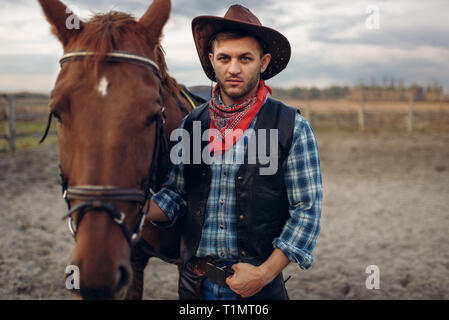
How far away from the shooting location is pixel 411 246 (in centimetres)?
487

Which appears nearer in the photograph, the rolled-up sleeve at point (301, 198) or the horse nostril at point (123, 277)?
the horse nostril at point (123, 277)

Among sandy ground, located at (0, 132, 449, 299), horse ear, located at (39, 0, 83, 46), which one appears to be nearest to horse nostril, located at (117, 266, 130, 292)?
horse ear, located at (39, 0, 83, 46)

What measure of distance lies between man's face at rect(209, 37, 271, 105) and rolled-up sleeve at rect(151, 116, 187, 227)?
1.22 feet

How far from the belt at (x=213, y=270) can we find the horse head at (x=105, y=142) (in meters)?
0.45

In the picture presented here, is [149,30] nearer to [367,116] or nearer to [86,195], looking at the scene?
[86,195]

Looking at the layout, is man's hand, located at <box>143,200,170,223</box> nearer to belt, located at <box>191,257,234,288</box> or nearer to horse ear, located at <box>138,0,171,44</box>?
belt, located at <box>191,257,234,288</box>

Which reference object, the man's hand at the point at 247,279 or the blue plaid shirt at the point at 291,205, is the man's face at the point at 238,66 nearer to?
the blue plaid shirt at the point at 291,205

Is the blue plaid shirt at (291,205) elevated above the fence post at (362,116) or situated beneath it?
situated beneath

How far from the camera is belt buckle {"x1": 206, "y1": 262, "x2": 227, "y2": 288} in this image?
160cm

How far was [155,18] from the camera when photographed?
155cm

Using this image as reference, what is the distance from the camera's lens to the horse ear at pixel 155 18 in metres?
1.55
